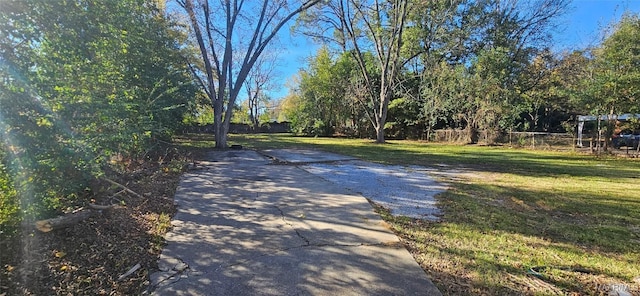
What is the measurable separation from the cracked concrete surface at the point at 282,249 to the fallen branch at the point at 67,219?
87 cm

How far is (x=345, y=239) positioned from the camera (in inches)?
134

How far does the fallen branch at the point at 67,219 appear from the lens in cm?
288

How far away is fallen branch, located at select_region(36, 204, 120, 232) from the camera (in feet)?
9.45

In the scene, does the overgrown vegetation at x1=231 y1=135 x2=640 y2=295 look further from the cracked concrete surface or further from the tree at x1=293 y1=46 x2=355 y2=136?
the tree at x1=293 y1=46 x2=355 y2=136

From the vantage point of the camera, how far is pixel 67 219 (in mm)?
3111

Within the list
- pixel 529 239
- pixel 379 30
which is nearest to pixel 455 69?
pixel 379 30

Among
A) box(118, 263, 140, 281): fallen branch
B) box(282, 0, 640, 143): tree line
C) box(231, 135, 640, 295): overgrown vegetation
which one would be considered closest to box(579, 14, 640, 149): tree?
box(282, 0, 640, 143): tree line

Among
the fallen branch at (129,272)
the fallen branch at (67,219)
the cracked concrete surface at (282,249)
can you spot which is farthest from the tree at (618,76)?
the fallen branch at (67,219)

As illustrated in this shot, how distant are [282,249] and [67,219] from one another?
214cm

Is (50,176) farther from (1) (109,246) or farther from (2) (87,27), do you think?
(2) (87,27)

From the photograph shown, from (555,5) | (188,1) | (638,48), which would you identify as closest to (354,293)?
(188,1)

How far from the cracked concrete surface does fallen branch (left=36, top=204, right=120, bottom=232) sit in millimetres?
870

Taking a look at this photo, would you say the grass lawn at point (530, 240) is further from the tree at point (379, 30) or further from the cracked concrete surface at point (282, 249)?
the tree at point (379, 30)

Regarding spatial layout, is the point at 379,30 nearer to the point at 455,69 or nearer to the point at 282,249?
the point at 455,69
